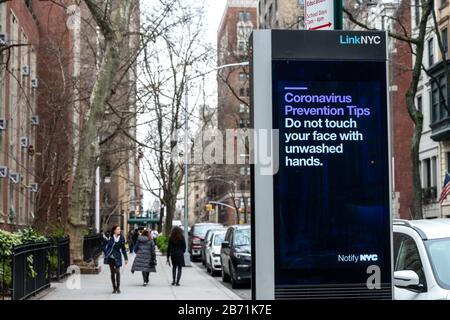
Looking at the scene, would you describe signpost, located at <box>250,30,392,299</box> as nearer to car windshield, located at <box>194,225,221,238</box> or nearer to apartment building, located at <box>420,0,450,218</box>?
car windshield, located at <box>194,225,221,238</box>

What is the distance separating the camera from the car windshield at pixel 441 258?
704cm

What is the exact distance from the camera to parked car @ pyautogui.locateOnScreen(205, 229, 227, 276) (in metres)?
25.5

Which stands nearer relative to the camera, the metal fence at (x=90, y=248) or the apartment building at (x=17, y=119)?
the metal fence at (x=90, y=248)

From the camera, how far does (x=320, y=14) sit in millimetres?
7457

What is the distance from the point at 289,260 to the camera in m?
5.21

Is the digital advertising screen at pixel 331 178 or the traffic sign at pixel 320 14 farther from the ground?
the traffic sign at pixel 320 14

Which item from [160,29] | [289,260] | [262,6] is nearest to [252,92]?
[289,260]

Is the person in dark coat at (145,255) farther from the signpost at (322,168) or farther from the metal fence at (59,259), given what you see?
the signpost at (322,168)

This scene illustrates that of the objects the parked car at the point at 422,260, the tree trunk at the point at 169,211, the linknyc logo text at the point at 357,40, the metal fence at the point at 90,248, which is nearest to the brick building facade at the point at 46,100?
the metal fence at the point at 90,248

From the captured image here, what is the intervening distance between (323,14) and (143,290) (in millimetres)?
12639

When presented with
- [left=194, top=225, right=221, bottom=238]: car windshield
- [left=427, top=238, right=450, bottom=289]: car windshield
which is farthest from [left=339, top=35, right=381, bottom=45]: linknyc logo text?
[left=194, top=225, right=221, bottom=238]: car windshield

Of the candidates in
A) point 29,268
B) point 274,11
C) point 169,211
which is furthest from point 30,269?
point 274,11

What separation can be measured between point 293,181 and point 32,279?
1116 centimetres

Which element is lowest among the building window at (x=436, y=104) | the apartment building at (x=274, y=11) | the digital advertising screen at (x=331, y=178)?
the digital advertising screen at (x=331, y=178)
